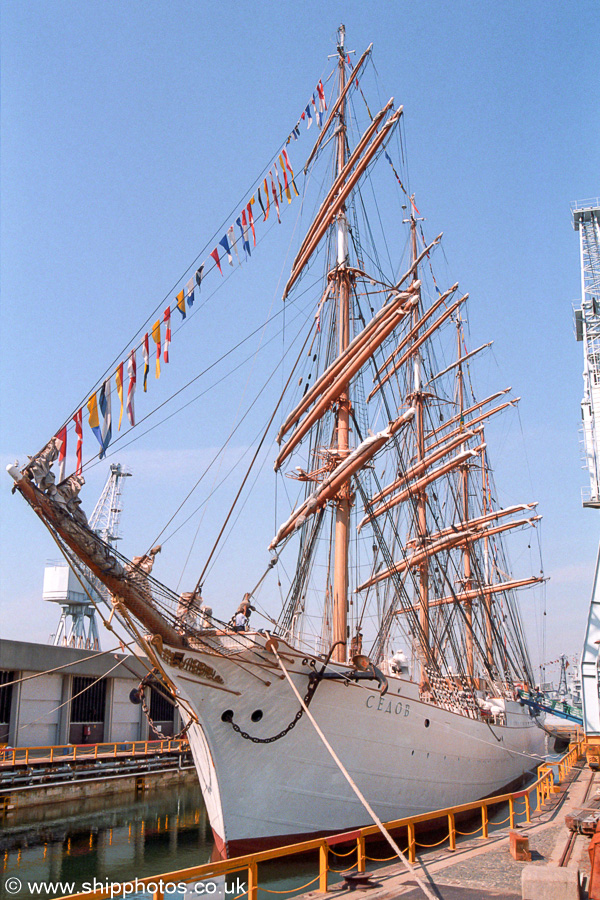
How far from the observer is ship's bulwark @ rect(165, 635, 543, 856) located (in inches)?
515

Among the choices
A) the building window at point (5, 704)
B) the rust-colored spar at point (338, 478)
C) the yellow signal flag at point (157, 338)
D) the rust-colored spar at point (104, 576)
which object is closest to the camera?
the rust-colored spar at point (104, 576)

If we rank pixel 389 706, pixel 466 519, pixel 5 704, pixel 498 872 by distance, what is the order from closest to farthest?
pixel 498 872
pixel 389 706
pixel 5 704
pixel 466 519

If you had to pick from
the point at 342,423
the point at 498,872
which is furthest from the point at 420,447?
the point at 498,872

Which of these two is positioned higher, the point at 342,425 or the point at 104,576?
the point at 342,425

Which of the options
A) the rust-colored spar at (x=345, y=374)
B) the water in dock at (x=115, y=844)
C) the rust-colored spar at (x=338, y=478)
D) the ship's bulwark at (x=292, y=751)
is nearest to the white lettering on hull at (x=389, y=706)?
the ship's bulwark at (x=292, y=751)

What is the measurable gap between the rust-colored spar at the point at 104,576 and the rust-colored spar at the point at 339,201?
13752mm

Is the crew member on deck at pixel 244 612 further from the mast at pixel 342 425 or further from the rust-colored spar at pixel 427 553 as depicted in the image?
the rust-colored spar at pixel 427 553

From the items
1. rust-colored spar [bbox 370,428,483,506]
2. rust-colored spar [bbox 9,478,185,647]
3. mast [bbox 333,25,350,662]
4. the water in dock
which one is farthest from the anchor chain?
rust-colored spar [bbox 370,428,483,506]

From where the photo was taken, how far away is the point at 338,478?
717 inches

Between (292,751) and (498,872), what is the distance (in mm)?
5021

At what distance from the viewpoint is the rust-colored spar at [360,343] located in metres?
18.6

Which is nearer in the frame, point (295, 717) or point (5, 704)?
point (295, 717)

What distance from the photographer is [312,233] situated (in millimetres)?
23500

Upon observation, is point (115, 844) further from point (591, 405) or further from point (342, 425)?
point (591, 405)
